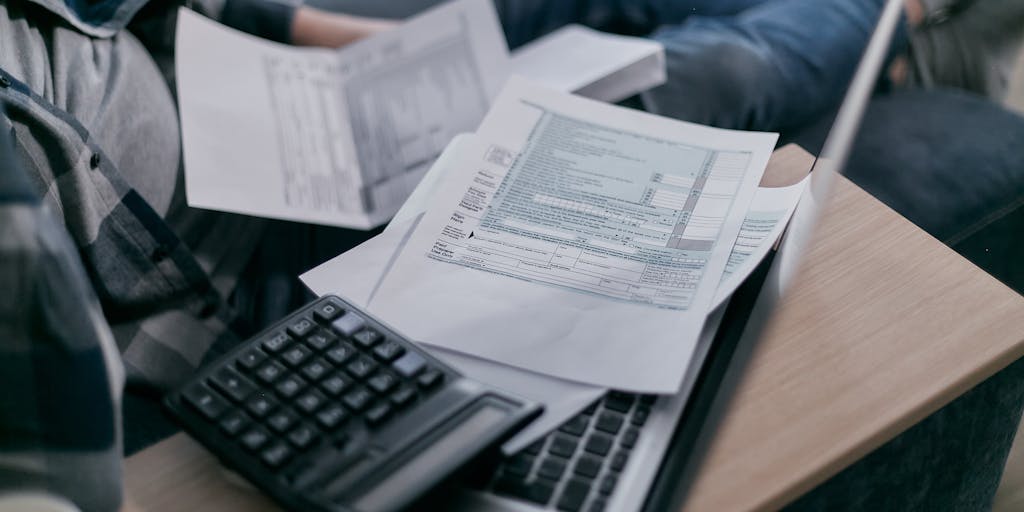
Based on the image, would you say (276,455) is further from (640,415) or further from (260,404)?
(640,415)

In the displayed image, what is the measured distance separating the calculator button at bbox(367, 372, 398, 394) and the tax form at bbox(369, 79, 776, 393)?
0.05 metres

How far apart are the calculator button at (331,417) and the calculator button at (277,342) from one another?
51 mm

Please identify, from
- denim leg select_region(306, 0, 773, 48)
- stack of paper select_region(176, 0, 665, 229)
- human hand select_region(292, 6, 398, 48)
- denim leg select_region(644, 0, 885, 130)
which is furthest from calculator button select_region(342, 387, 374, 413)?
denim leg select_region(306, 0, 773, 48)

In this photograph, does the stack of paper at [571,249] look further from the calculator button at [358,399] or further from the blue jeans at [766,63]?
the blue jeans at [766,63]

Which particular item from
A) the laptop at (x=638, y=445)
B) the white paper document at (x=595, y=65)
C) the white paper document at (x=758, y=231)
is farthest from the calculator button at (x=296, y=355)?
the white paper document at (x=595, y=65)

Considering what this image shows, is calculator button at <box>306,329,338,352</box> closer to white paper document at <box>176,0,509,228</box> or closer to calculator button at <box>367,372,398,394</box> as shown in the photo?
calculator button at <box>367,372,398,394</box>

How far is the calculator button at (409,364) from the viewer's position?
0.43 metres

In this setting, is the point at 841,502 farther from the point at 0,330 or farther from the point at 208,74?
the point at 208,74

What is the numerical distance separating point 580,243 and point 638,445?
15 centimetres

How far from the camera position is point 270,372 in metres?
0.43

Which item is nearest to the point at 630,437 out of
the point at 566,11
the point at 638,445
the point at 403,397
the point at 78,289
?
the point at 638,445

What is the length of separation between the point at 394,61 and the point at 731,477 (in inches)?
21.1

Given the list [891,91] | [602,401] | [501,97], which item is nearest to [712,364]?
[602,401]

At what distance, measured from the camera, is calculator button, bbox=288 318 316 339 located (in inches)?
17.8
